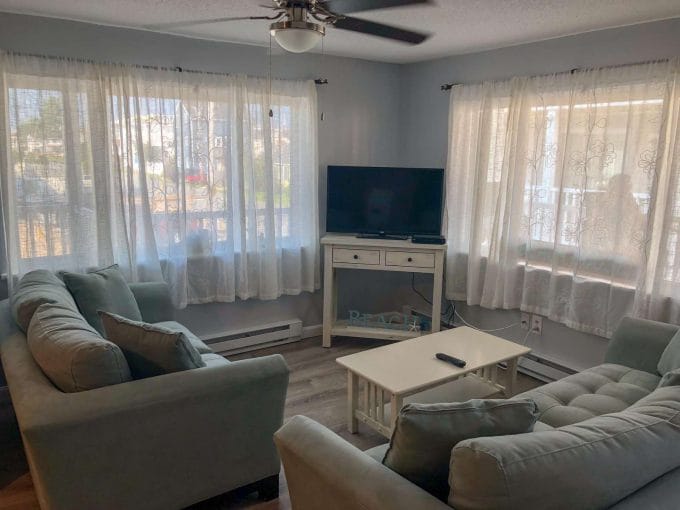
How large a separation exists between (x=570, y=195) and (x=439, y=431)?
Answer: 2505 millimetres

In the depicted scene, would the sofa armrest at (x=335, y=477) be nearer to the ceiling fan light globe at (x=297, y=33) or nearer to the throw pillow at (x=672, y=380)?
the throw pillow at (x=672, y=380)

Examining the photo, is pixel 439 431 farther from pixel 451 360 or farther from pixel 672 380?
pixel 451 360

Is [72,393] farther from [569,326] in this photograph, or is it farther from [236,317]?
[569,326]

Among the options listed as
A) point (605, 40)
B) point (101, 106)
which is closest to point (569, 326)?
point (605, 40)

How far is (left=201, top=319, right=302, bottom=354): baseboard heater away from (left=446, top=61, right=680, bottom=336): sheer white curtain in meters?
1.32

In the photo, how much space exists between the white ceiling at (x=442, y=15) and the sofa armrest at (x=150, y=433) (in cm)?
179

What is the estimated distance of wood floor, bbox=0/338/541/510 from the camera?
225cm

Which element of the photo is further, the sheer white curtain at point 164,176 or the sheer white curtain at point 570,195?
the sheer white curtain at point 164,176

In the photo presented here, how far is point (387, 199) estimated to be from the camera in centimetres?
411

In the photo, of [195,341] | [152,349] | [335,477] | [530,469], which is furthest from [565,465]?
[195,341]

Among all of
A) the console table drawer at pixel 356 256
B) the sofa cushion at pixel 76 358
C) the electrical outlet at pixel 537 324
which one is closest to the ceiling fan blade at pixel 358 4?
the sofa cushion at pixel 76 358

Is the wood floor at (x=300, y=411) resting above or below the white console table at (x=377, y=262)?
below

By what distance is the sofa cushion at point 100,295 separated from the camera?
2.68 metres

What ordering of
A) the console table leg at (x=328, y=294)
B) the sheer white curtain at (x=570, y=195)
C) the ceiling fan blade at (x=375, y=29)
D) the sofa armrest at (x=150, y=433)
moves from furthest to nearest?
the console table leg at (x=328, y=294), the sheer white curtain at (x=570, y=195), the ceiling fan blade at (x=375, y=29), the sofa armrest at (x=150, y=433)
